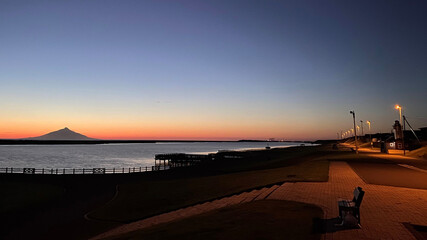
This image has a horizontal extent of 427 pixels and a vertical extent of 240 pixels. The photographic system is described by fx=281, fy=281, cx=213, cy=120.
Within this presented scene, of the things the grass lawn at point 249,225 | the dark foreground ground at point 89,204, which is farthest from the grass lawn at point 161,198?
the grass lawn at point 249,225

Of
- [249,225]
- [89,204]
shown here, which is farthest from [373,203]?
[89,204]

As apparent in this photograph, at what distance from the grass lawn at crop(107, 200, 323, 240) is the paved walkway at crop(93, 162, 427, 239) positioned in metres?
0.76

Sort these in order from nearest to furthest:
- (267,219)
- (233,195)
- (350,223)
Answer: (350,223)
(267,219)
(233,195)

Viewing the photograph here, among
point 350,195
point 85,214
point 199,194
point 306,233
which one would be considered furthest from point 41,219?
point 350,195

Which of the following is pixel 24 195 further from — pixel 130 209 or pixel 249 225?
pixel 249 225

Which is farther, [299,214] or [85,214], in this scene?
[85,214]

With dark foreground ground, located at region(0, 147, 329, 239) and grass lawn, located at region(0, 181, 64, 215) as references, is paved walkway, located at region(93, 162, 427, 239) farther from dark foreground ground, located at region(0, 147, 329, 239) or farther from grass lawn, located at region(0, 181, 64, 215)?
grass lawn, located at region(0, 181, 64, 215)

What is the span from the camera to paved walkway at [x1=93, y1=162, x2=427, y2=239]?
783 centimetres

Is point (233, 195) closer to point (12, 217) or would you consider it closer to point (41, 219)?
point (41, 219)

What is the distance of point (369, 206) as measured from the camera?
11227mm

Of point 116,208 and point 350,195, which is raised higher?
point 350,195

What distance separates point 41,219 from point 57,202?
5.03 metres

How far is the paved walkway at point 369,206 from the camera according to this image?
7.83 meters

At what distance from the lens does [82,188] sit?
28.5 metres
